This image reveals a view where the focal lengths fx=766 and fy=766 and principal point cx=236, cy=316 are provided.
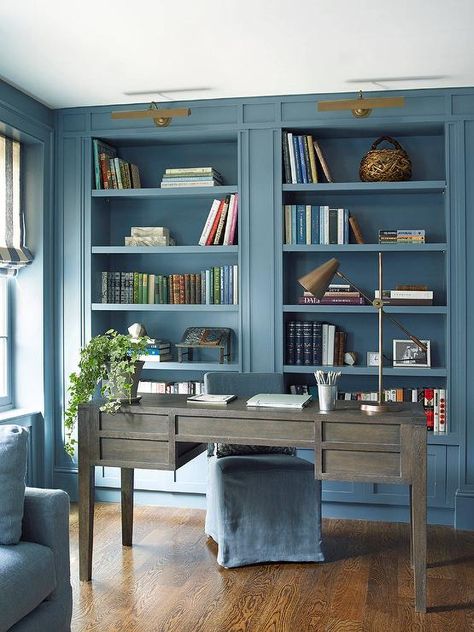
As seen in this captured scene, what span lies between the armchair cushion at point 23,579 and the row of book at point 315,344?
2.47 meters

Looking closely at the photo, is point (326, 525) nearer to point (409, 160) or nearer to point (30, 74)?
point (409, 160)

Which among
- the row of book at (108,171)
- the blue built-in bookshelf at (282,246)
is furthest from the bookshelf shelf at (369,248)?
the row of book at (108,171)

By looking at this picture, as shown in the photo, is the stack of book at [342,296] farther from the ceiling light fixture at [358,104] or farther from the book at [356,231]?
the ceiling light fixture at [358,104]

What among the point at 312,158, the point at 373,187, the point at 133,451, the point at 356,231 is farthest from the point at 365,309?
the point at 133,451

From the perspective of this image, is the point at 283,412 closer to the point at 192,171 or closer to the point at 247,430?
the point at 247,430

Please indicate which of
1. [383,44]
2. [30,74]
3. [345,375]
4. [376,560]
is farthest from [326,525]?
[30,74]

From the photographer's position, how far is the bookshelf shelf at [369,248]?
4645mm

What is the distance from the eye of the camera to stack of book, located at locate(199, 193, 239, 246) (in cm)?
492

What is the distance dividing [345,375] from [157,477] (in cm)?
141

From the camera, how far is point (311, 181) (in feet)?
15.8

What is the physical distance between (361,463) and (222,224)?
211 cm

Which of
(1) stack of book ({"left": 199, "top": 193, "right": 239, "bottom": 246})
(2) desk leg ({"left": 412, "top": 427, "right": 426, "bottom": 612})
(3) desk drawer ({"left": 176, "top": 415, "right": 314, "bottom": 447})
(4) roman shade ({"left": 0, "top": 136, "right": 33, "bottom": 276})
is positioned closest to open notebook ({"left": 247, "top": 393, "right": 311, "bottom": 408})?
(3) desk drawer ({"left": 176, "top": 415, "right": 314, "bottom": 447})

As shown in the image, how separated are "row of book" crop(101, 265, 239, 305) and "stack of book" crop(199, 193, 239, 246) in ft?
0.58

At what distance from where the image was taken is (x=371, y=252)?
498 cm
